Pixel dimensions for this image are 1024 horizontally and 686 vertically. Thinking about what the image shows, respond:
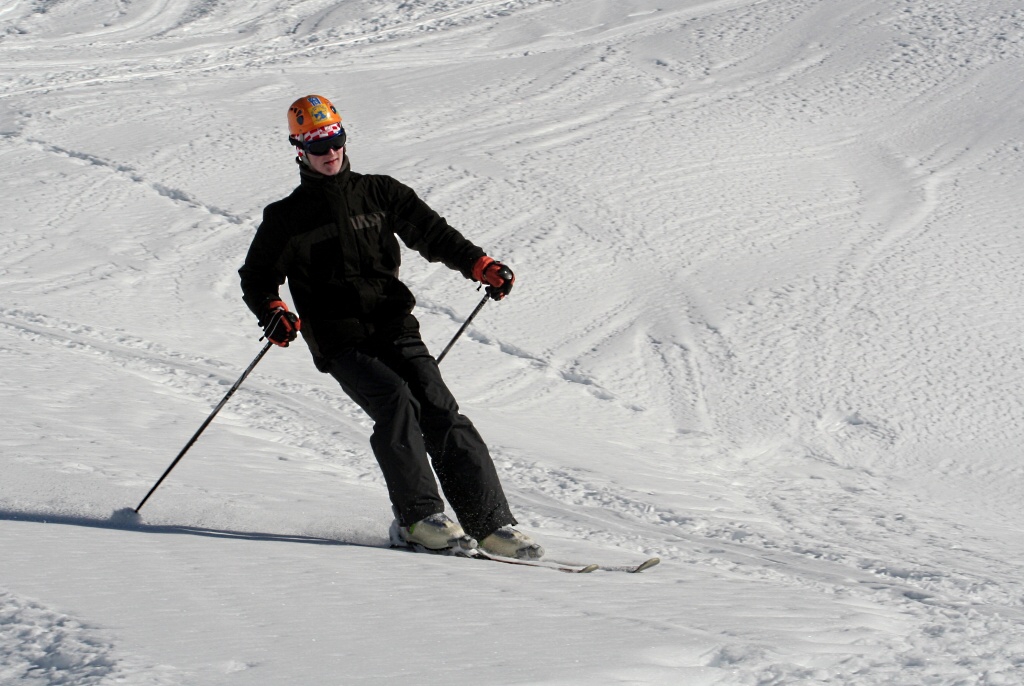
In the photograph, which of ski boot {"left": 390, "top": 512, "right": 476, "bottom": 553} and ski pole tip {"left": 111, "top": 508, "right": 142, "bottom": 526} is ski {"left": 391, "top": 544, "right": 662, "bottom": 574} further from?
ski pole tip {"left": 111, "top": 508, "right": 142, "bottom": 526}

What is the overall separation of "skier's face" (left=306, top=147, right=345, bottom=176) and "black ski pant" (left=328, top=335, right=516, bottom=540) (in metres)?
0.61

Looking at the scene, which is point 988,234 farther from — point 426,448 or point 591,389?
point 426,448

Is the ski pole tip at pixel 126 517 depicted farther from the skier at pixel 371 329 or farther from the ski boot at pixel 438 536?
the ski boot at pixel 438 536

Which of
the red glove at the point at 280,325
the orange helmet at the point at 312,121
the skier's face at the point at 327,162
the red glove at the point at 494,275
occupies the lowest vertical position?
the red glove at the point at 280,325

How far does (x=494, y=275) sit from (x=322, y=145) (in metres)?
0.75

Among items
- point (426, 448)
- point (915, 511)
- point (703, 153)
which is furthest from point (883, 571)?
point (703, 153)

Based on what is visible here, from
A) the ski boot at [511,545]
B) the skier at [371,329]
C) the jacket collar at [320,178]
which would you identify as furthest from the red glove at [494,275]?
the ski boot at [511,545]

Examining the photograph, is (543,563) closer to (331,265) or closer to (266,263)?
(331,265)

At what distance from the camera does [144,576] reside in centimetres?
257

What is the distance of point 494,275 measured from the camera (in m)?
3.85

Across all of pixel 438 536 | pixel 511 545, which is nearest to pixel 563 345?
pixel 511 545

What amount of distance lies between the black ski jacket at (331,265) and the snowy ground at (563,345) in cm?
73

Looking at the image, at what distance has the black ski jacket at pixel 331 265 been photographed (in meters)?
3.62

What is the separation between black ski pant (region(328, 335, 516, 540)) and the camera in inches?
137
